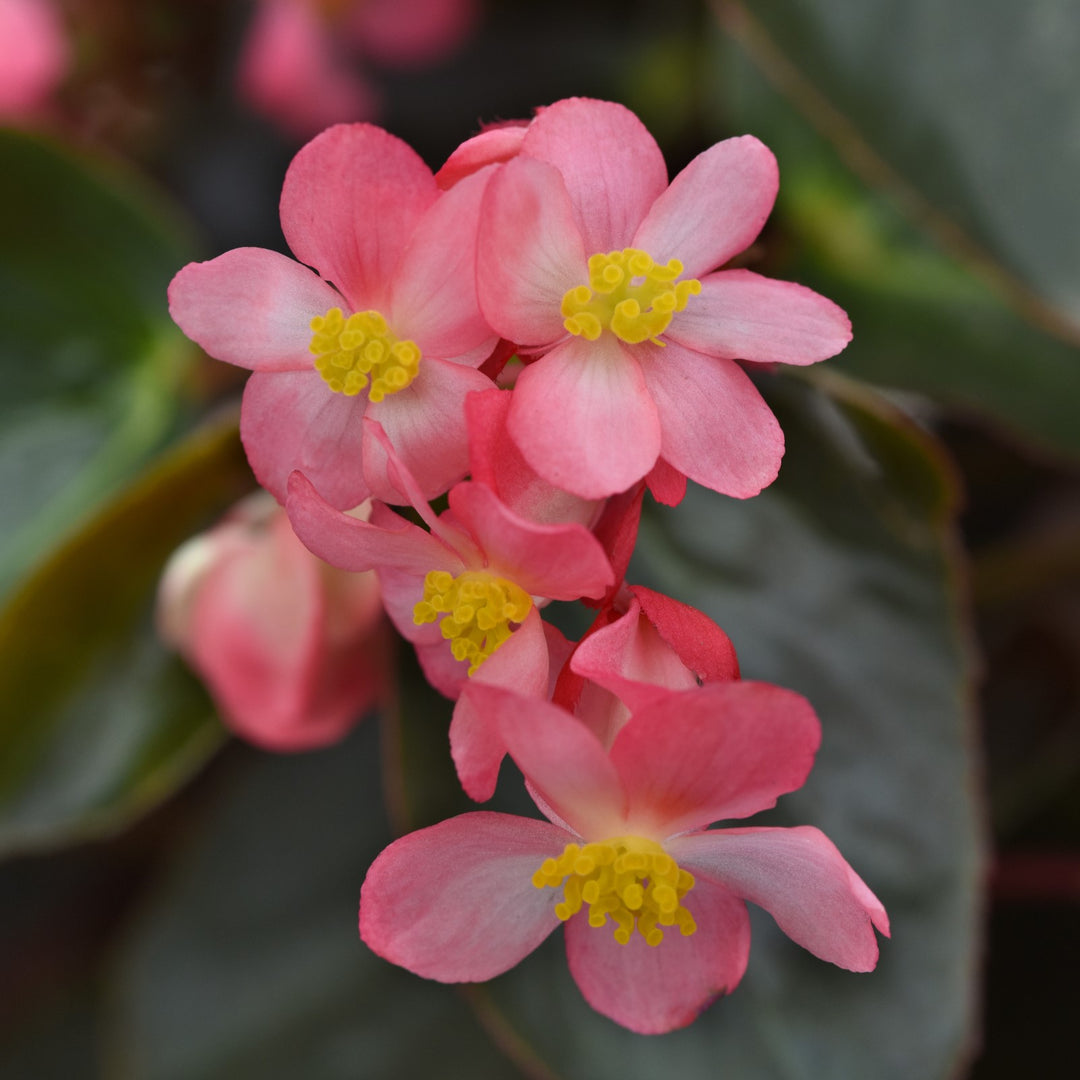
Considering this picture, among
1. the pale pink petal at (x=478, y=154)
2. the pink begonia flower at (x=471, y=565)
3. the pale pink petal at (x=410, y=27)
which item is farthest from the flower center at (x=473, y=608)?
the pale pink petal at (x=410, y=27)

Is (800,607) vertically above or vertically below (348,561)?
below

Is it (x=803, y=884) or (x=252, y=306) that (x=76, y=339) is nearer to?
(x=252, y=306)

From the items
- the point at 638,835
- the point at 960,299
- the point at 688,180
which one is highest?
the point at 688,180

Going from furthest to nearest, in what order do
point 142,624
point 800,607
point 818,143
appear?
point 818,143 → point 142,624 → point 800,607

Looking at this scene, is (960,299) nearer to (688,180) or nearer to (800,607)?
(800,607)

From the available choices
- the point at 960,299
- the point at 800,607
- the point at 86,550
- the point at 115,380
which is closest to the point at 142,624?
the point at 86,550

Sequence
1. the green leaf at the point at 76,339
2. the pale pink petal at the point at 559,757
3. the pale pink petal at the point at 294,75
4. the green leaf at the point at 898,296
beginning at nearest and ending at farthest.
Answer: the pale pink petal at the point at 559,757, the green leaf at the point at 898,296, the green leaf at the point at 76,339, the pale pink petal at the point at 294,75

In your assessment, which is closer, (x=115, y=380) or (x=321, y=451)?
(x=321, y=451)

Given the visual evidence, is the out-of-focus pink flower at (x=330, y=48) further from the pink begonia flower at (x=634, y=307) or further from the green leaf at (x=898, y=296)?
the pink begonia flower at (x=634, y=307)
